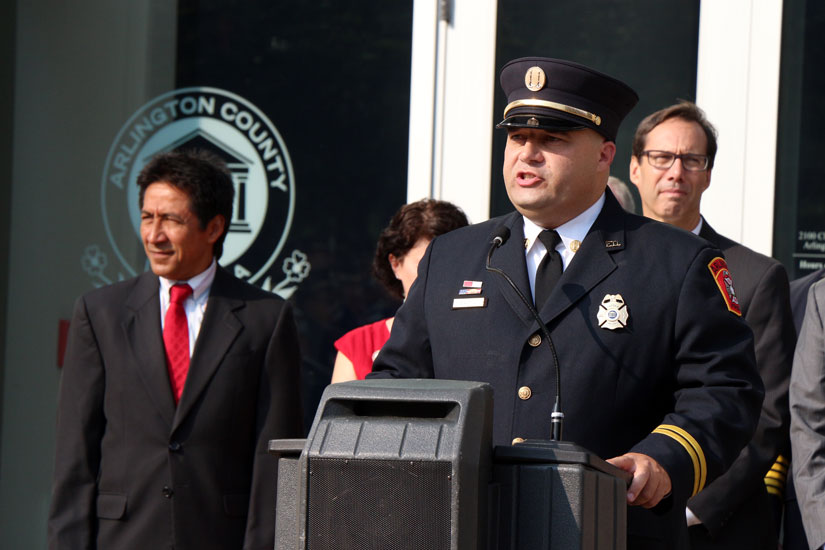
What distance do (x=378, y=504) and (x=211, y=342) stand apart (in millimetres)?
2242

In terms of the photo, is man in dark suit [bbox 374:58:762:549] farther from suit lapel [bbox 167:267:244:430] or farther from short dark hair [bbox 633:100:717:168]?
short dark hair [bbox 633:100:717:168]

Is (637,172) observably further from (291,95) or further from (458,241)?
(291,95)

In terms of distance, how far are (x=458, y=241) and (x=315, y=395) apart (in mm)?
3022

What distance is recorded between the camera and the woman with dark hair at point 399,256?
14.4 ft

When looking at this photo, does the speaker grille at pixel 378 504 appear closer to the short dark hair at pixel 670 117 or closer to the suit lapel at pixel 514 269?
the suit lapel at pixel 514 269

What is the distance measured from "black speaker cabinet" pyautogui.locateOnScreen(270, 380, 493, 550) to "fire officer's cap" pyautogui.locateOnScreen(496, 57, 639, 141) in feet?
3.07

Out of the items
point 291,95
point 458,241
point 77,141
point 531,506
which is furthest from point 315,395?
point 531,506

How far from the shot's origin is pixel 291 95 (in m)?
5.88

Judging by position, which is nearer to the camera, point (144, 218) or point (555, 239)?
point (555, 239)

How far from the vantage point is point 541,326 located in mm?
2324

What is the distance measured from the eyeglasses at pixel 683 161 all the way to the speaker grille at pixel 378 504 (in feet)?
8.52

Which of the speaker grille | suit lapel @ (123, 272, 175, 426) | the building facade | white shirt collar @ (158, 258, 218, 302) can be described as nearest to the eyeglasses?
the building facade

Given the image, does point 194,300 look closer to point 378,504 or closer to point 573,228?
point 573,228

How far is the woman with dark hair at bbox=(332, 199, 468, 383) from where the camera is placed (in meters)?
4.38
